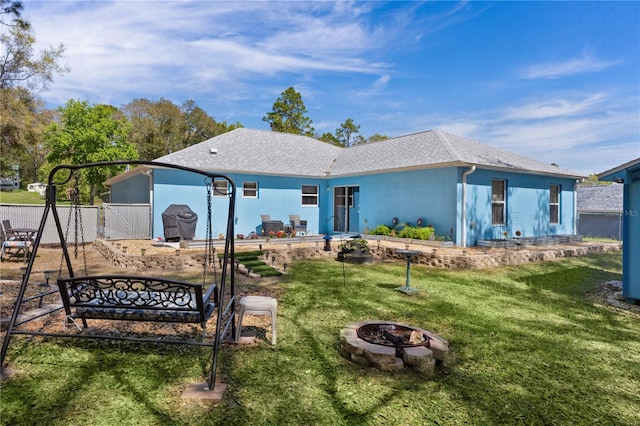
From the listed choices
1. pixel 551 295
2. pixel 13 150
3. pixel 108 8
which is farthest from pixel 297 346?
pixel 13 150

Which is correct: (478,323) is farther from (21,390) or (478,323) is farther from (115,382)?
(21,390)

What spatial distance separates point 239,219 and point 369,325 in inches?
432

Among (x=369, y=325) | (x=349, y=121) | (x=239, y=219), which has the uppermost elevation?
(x=349, y=121)

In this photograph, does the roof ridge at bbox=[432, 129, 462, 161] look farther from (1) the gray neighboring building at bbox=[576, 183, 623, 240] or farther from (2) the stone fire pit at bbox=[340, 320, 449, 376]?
(1) the gray neighboring building at bbox=[576, 183, 623, 240]

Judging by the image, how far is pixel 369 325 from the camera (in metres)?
4.25

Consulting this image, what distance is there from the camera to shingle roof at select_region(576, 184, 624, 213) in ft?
76.4

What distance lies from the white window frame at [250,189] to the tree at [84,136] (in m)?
17.0

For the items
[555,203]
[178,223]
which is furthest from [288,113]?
[555,203]

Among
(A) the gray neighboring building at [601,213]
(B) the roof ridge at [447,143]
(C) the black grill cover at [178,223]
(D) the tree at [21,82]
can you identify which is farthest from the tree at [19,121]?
(A) the gray neighboring building at [601,213]

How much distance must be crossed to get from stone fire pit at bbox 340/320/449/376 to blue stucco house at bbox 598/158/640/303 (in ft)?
17.0

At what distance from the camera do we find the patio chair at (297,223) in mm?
14954

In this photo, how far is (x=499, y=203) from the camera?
1328cm

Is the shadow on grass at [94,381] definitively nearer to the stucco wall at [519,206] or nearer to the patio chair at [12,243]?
the patio chair at [12,243]

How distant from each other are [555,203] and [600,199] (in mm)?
14191
